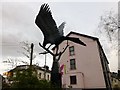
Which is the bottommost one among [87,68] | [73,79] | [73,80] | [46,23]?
[73,80]

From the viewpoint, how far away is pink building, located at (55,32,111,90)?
92.2 ft

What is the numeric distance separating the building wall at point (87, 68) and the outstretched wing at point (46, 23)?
18898 mm

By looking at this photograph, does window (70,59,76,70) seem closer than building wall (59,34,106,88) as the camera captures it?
No

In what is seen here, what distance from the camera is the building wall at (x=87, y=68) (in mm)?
28078

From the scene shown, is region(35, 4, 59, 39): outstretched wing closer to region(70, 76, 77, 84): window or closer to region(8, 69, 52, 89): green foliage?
region(8, 69, 52, 89): green foliage

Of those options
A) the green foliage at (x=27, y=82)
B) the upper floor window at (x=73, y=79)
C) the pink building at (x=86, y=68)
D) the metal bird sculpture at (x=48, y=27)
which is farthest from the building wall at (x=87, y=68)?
the green foliage at (x=27, y=82)

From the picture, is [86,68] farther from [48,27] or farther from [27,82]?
[27,82]

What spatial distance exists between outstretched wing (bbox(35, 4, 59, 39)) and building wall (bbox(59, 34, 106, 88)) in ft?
62.0

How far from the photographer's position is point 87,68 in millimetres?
29234

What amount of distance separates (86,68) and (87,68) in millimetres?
144

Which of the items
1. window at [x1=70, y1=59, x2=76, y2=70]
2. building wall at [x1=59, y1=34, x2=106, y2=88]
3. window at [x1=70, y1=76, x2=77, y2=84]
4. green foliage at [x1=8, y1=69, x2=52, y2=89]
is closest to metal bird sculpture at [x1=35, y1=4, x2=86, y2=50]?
green foliage at [x1=8, y1=69, x2=52, y2=89]

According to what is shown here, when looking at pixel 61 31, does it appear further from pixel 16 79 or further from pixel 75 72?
pixel 75 72

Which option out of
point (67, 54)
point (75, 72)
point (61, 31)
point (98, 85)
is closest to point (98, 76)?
point (98, 85)

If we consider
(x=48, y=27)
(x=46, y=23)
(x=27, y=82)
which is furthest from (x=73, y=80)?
(x=27, y=82)
